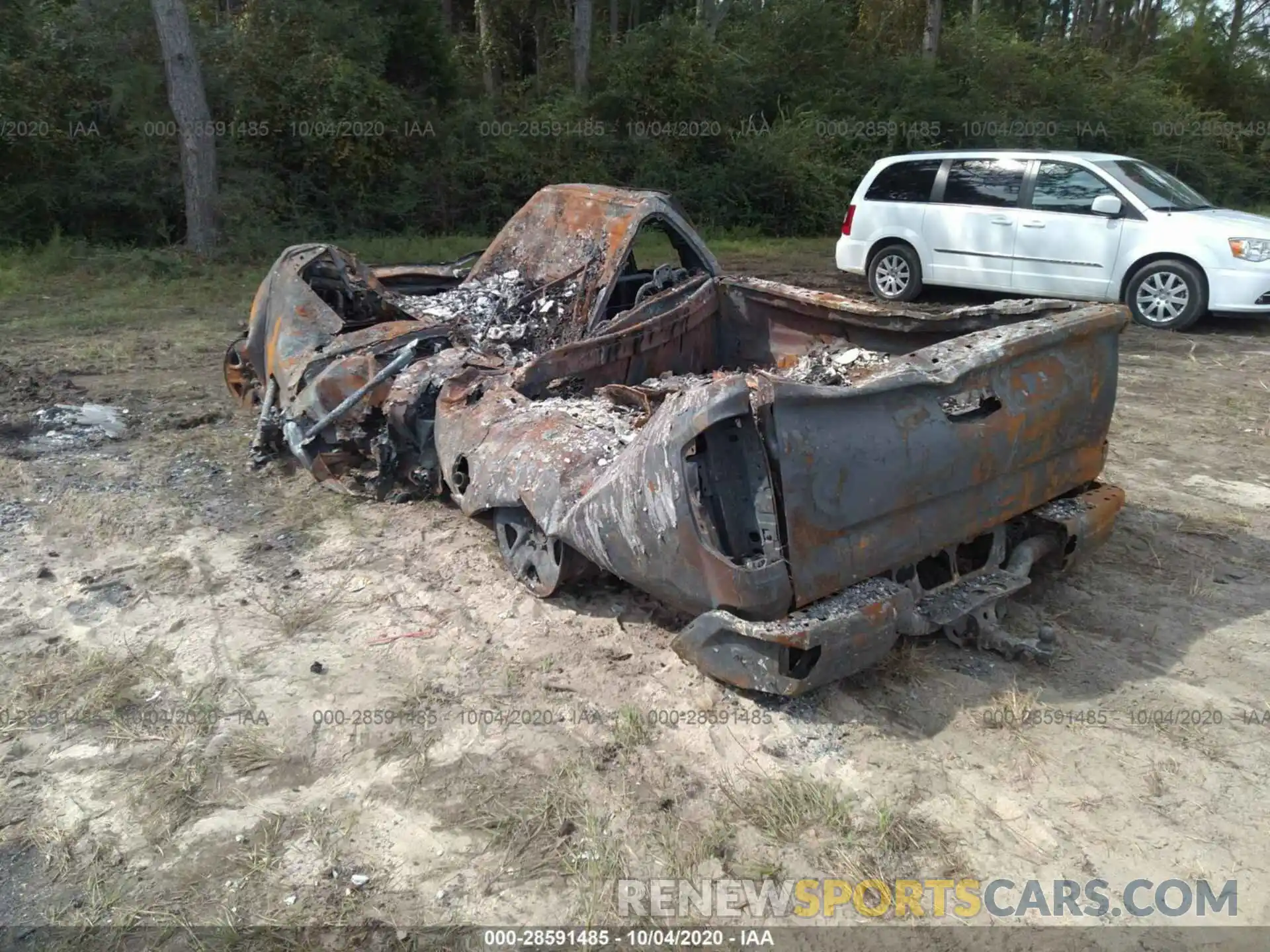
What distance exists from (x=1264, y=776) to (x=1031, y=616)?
1.05 meters

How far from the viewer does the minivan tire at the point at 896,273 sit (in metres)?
10.6

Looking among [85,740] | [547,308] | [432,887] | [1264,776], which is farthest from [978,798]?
[547,308]

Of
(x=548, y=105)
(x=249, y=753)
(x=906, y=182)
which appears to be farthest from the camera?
(x=548, y=105)

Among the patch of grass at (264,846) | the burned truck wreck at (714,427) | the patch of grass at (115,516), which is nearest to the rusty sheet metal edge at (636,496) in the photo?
the burned truck wreck at (714,427)

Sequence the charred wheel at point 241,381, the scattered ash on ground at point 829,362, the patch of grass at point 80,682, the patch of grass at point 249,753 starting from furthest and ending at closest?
the charred wheel at point 241,381
the scattered ash on ground at point 829,362
the patch of grass at point 80,682
the patch of grass at point 249,753

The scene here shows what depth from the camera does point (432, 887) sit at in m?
2.52

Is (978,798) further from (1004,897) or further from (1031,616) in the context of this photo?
(1031,616)

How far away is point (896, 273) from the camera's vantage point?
10797 mm

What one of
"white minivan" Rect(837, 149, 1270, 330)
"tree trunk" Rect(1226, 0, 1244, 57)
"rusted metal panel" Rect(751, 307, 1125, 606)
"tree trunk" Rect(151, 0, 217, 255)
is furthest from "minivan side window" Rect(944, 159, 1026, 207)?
"tree trunk" Rect(1226, 0, 1244, 57)

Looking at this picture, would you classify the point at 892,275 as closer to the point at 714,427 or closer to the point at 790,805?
the point at 714,427

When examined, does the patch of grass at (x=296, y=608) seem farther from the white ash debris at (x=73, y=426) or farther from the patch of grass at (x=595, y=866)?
the white ash debris at (x=73, y=426)

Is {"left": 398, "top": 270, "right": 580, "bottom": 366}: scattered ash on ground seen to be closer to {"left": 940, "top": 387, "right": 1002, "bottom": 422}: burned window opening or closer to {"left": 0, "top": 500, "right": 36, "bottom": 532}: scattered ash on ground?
{"left": 0, "top": 500, "right": 36, "bottom": 532}: scattered ash on ground

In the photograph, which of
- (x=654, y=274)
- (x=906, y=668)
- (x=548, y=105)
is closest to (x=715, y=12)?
(x=548, y=105)

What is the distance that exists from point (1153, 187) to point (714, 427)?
8.40 m
